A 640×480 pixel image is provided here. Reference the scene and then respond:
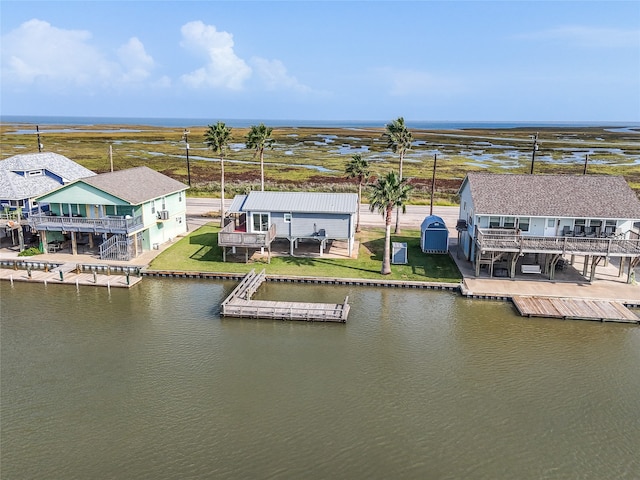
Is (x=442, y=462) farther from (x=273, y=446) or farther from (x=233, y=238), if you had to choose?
(x=233, y=238)

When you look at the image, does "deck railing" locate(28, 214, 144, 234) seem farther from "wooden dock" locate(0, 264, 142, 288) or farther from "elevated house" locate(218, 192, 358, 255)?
"elevated house" locate(218, 192, 358, 255)

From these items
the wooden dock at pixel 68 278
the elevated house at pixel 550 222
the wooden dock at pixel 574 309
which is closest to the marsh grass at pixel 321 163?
the wooden dock at pixel 68 278

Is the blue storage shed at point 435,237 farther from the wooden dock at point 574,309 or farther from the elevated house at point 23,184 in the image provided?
the elevated house at point 23,184

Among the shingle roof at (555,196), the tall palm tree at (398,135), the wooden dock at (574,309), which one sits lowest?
the wooden dock at (574,309)

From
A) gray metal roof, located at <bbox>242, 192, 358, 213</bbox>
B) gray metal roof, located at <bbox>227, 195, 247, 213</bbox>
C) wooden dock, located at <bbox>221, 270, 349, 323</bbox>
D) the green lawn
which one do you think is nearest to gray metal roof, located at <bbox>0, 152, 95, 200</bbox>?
the green lawn

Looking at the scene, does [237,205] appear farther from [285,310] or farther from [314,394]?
[314,394]

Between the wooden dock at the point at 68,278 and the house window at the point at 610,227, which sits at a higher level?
the house window at the point at 610,227

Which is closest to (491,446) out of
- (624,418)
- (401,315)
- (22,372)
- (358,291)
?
(624,418)

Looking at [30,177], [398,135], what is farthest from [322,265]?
[30,177]
